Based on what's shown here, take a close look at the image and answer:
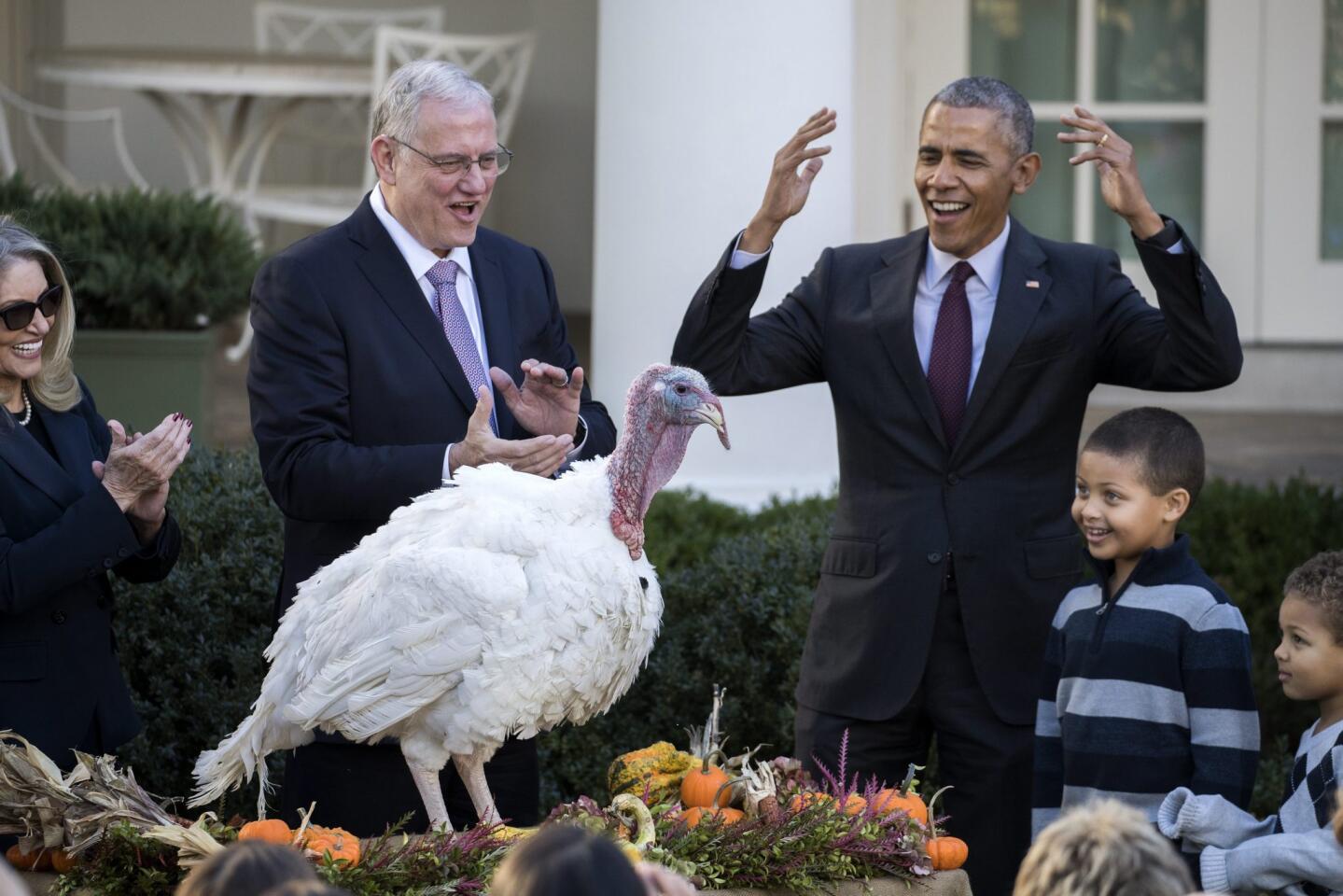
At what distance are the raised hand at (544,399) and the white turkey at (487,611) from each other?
26 cm

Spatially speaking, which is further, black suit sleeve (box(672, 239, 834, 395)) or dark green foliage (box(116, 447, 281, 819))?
dark green foliage (box(116, 447, 281, 819))

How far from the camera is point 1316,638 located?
12.0 ft

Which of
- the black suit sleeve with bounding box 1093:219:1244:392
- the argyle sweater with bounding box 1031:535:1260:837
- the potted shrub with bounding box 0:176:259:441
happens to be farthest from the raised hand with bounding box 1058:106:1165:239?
the potted shrub with bounding box 0:176:259:441

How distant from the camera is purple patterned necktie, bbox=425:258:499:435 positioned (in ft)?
12.4

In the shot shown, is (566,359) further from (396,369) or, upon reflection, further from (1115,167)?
(1115,167)

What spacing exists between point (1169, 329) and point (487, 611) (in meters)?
1.75

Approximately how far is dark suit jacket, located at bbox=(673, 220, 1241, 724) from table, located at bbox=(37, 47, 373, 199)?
4951mm

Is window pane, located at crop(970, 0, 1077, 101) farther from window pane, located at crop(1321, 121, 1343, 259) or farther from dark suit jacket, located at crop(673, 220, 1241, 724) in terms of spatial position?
dark suit jacket, located at crop(673, 220, 1241, 724)

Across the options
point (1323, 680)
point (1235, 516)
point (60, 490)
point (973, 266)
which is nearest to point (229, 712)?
point (60, 490)

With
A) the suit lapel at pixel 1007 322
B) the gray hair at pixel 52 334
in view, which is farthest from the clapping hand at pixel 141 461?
the suit lapel at pixel 1007 322

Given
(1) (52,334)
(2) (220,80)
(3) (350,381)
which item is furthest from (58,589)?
(2) (220,80)

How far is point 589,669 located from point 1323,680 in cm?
158

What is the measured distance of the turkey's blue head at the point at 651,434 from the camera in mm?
3223

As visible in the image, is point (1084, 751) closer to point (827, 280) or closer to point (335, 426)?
point (827, 280)
